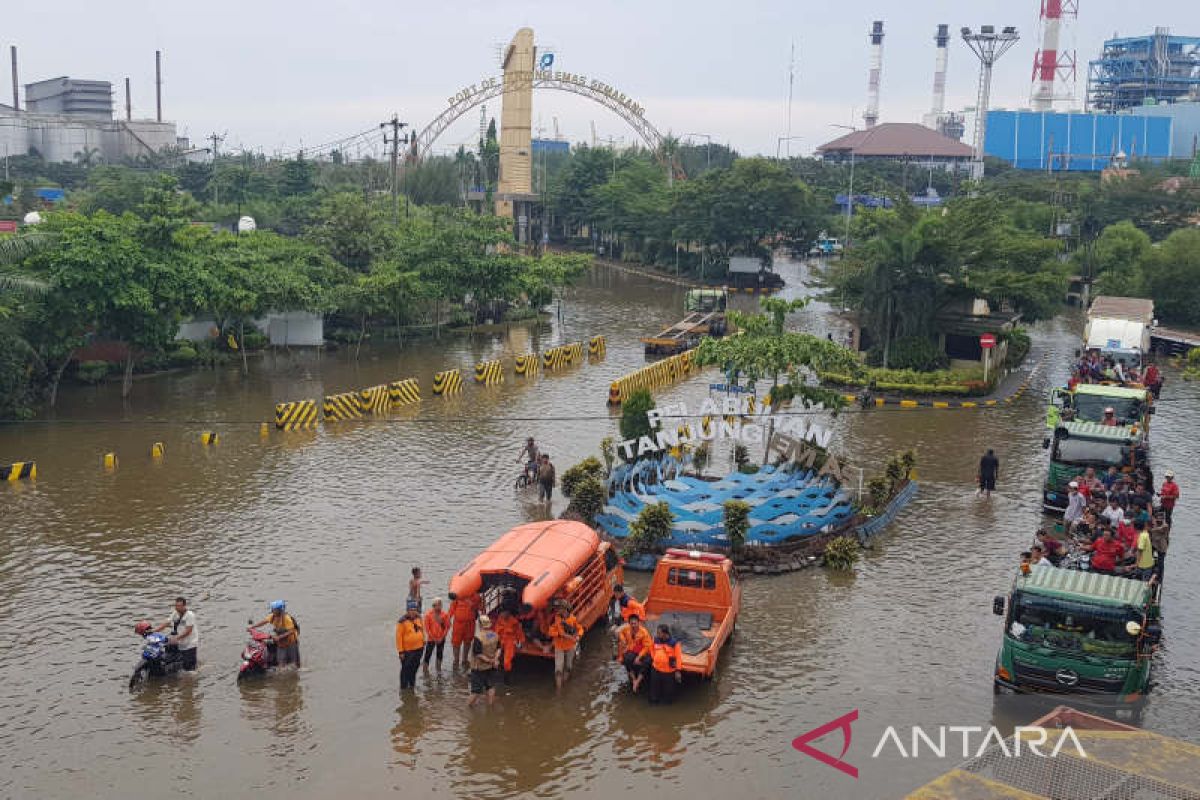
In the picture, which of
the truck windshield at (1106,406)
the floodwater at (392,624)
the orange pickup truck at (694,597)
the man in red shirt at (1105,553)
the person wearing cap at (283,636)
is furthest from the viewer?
the truck windshield at (1106,406)

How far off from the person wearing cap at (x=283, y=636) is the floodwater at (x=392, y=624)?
0.33 meters

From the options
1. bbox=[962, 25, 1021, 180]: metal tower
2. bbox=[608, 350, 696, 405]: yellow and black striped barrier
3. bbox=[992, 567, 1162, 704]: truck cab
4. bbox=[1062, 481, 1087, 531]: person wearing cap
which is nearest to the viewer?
bbox=[992, 567, 1162, 704]: truck cab

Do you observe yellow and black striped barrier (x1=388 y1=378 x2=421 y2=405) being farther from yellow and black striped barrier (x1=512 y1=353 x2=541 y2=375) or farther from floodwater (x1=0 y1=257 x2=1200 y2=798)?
yellow and black striped barrier (x1=512 y1=353 x2=541 y2=375)

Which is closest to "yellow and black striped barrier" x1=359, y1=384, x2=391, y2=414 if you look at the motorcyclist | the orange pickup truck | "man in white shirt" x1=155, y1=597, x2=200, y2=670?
the motorcyclist

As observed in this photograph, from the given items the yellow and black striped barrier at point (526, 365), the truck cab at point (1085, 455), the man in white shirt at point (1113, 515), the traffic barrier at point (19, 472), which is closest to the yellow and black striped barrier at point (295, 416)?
the traffic barrier at point (19, 472)

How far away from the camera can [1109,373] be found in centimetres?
3253

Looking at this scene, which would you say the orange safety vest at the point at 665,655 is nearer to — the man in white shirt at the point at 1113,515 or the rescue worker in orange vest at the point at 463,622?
the rescue worker in orange vest at the point at 463,622

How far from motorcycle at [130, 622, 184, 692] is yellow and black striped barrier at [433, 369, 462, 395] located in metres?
20.0

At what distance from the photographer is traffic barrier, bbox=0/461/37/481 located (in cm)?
2503

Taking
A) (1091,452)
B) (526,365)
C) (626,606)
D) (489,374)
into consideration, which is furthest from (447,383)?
(626,606)

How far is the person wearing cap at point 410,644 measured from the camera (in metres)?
14.9

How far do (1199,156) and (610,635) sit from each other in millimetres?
106383

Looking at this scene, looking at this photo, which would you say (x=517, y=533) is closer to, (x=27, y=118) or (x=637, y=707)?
(x=637, y=707)

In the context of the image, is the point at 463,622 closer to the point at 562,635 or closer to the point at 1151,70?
the point at 562,635
